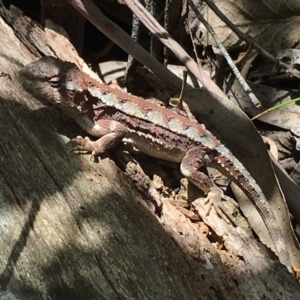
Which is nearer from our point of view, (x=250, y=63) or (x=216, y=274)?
(x=216, y=274)

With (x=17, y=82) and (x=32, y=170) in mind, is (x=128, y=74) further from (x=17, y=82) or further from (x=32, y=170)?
(x=32, y=170)

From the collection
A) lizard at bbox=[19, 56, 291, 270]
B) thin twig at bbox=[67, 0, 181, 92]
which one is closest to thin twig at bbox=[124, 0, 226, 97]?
thin twig at bbox=[67, 0, 181, 92]

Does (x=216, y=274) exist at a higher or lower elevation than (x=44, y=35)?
lower

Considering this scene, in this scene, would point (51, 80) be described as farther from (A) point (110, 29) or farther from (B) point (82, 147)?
(A) point (110, 29)

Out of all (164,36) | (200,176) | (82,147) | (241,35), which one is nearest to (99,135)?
(82,147)

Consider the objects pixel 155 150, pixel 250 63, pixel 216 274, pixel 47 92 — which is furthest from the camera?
pixel 250 63

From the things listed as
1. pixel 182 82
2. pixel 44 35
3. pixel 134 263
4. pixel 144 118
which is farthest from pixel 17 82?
pixel 134 263
